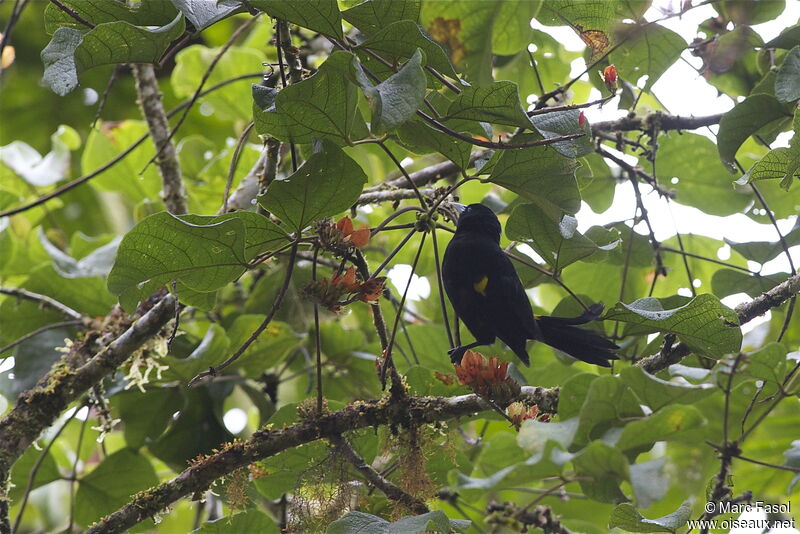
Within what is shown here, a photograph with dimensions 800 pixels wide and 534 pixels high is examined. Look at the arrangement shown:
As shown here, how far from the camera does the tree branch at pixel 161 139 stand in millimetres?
2189

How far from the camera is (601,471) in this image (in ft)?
3.17

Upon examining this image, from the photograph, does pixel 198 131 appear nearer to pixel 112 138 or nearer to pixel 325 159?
pixel 112 138

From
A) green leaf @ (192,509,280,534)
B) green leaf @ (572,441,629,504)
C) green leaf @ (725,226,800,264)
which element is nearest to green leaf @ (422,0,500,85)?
green leaf @ (725,226,800,264)

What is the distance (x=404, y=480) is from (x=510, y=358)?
534 millimetres

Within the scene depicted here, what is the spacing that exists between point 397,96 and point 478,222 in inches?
26.4

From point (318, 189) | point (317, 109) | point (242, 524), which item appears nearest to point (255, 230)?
point (318, 189)

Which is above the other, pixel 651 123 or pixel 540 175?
pixel 651 123

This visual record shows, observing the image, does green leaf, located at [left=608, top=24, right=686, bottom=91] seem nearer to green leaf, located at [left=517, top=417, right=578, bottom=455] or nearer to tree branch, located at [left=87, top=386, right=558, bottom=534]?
tree branch, located at [left=87, top=386, right=558, bottom=534]

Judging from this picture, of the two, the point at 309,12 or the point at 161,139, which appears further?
the point at 161,139

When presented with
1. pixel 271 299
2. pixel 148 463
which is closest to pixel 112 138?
pixel 271 299

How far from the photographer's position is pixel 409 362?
199 cm

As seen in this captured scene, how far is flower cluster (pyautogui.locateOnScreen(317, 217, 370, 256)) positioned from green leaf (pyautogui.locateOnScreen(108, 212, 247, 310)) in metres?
0.13

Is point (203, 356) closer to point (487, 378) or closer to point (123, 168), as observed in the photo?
point (487, 378)

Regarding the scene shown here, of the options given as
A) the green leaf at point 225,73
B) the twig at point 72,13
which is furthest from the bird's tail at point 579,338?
the green leaf at point 225,73
